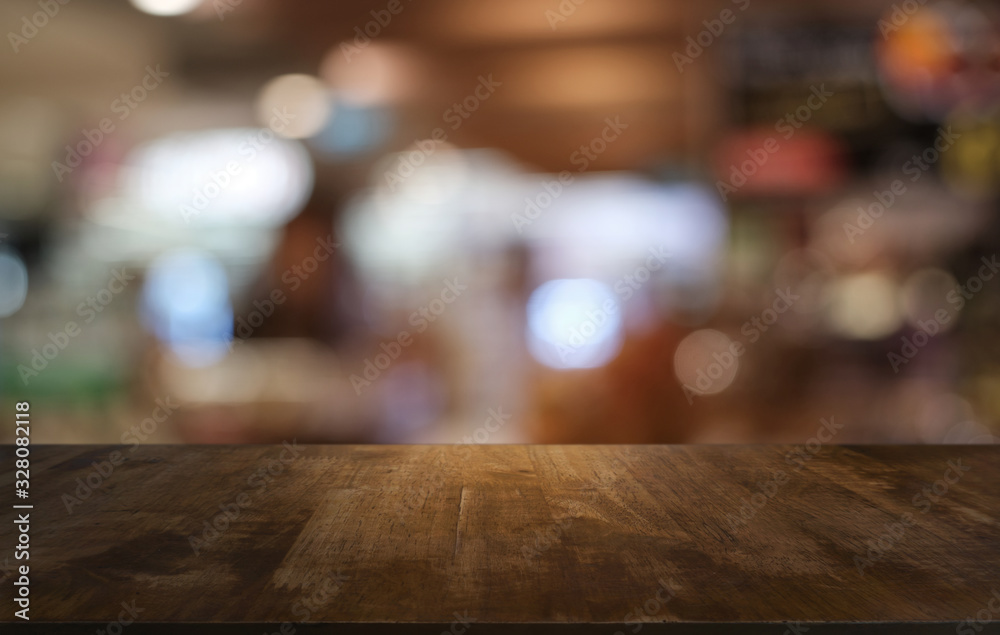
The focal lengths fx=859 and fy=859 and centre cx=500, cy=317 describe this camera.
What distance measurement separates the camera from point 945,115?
342 cm

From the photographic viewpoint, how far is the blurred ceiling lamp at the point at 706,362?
309 cm

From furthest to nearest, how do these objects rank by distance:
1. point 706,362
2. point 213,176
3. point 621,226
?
point 213,176, point 621,226, point 706,362

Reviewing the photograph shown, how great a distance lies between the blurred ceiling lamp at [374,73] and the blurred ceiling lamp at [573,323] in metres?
0.99

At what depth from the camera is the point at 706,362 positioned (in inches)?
124

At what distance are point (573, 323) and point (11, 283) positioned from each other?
98.9 inches

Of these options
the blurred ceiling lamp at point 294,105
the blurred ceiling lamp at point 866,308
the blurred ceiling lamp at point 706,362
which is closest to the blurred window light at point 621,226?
the blurred ceiling lamp at point 706,362

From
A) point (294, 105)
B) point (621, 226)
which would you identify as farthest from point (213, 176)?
point (621, 226)

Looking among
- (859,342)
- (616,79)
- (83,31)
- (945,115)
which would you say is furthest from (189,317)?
(945,115)

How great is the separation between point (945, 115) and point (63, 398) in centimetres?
370

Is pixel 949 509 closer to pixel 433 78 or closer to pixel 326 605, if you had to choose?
pixel 326 605

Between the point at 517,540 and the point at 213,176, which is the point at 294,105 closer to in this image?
the point at 213,176

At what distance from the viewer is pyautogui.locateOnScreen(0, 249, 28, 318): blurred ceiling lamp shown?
12.2 ft

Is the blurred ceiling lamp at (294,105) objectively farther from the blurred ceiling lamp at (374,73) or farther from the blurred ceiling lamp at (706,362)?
the blurred ceiling lamp at (706,362)

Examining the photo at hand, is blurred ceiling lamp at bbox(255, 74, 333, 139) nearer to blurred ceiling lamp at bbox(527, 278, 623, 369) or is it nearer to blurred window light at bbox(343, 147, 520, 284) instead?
blurred window light at bbox(343, 147, 520, 284)
